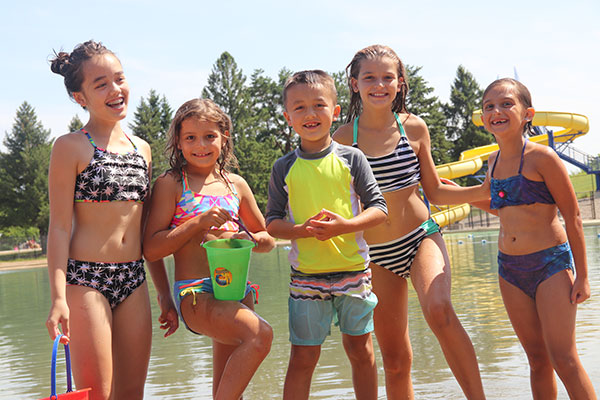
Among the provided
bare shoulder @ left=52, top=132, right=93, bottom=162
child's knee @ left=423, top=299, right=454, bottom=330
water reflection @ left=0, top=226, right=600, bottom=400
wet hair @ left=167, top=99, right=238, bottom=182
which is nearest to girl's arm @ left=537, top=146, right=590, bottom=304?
child's knee @ left=423, top=299, right=454, bottom=330

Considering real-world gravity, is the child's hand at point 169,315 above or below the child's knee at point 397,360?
above

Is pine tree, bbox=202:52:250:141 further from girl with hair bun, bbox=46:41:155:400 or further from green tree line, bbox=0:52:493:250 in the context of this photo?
girl with hair bun, bbox=46:41:155:400

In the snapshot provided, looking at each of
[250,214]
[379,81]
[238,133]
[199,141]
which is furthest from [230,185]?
[238,133]

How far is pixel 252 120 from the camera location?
55781mm

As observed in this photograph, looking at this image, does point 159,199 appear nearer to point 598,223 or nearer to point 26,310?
point 26,310

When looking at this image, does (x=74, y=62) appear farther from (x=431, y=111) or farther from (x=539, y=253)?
(x=431, y=111)

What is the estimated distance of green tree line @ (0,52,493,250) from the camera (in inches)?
1941

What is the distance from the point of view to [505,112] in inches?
153

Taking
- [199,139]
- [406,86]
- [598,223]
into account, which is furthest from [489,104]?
[598,223]

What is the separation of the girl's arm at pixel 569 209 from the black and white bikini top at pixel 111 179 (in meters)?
2.32

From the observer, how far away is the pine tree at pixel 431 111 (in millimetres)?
53750

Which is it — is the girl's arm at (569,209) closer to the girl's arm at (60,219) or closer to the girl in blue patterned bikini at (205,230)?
the girl in blue patterned bikini at (205,230)

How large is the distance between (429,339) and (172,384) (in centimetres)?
274

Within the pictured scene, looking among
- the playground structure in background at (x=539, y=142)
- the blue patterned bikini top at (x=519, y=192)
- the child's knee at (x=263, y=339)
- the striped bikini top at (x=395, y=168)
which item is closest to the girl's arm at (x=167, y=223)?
the child's knee at (x=263, y=339)
